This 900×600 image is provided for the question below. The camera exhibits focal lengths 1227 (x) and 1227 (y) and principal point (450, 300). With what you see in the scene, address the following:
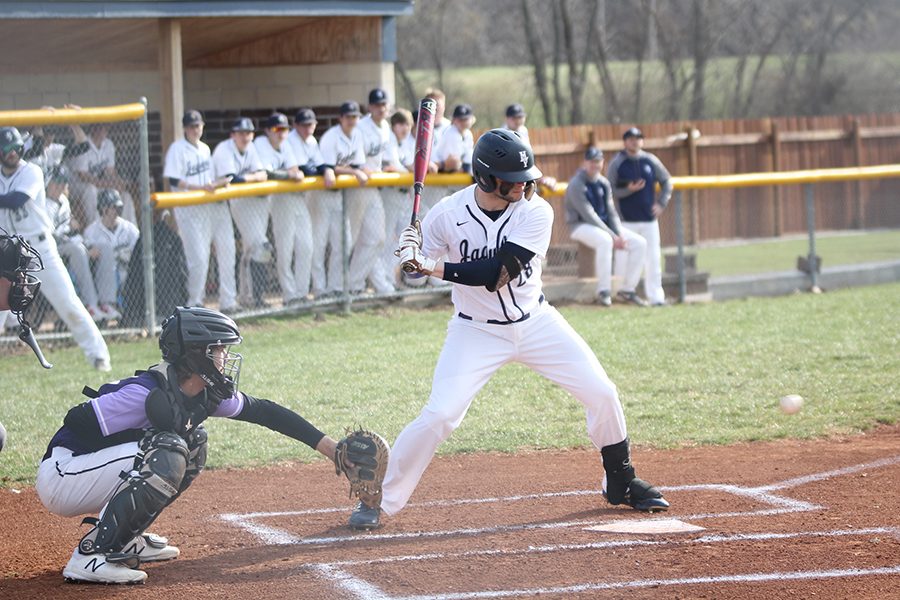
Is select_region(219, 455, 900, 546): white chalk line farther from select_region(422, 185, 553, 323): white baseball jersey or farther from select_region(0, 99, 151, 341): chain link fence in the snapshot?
select_region(0, 99, 151, 341): chain link fence

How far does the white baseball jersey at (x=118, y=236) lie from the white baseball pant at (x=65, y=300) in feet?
4.81

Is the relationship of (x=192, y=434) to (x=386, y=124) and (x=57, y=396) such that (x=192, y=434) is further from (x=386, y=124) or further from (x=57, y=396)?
(x=386, y=124)

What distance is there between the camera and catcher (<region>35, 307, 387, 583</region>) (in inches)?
187

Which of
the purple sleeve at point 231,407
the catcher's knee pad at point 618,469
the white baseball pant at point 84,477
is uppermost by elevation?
the purple sleeve at point 231,407

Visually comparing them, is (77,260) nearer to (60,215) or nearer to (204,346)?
(60,215)

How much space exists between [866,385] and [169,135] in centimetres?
718

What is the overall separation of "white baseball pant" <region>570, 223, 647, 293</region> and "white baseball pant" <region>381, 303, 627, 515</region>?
7.32 meters

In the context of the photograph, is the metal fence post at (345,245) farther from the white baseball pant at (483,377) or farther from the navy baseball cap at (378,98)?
the white baseball pant at (483,377)

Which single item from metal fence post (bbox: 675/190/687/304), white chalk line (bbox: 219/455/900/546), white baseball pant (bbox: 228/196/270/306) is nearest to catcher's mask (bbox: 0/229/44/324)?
white chalk line (bbox: 219/455/900/546)

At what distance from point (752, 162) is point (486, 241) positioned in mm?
17350

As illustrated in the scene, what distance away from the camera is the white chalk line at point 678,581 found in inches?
180

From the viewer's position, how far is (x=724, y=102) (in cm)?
3000

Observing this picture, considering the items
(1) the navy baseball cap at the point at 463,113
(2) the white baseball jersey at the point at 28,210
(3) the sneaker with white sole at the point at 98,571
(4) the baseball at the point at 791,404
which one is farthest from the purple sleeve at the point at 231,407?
(1) the navy baseball cap at the point at 463,113

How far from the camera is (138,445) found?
4902mm
